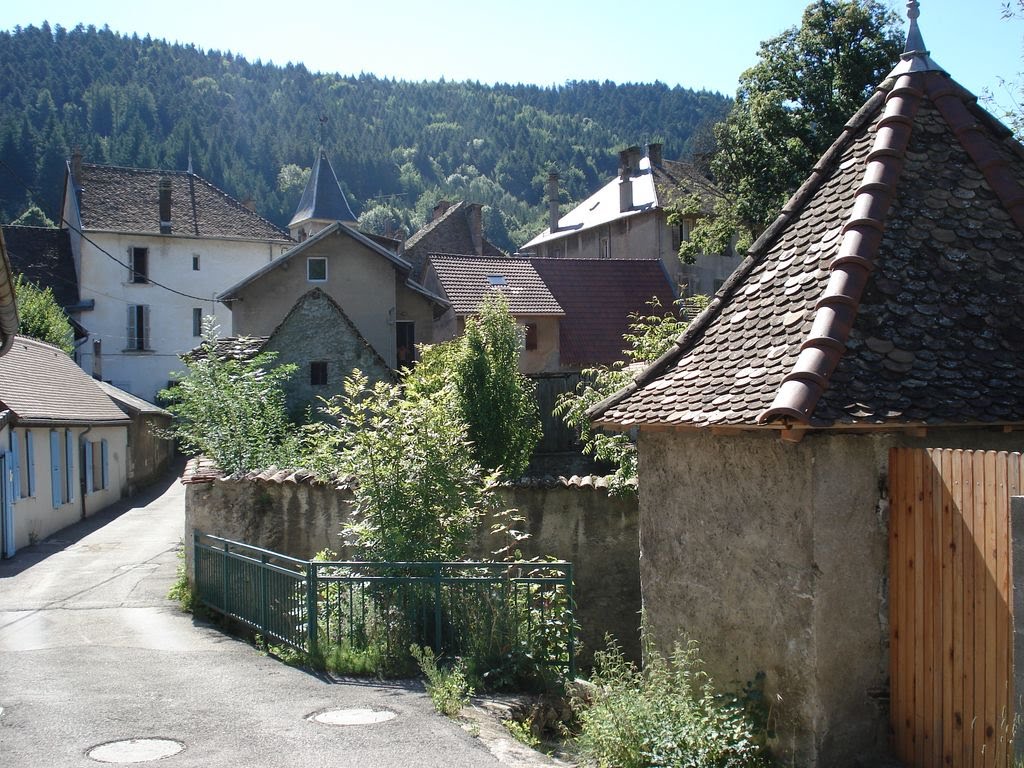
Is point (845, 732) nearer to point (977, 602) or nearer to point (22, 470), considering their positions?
point (977, 602)

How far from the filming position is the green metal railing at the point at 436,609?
10.3m

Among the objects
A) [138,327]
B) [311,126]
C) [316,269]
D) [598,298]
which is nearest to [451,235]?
[138,327]

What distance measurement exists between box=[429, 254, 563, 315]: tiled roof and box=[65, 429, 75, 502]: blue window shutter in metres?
11.7

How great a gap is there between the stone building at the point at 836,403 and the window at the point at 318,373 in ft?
49.0

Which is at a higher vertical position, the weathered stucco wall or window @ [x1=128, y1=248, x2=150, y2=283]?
window @ [x1=128, y1=248, x2=150, y2=283]

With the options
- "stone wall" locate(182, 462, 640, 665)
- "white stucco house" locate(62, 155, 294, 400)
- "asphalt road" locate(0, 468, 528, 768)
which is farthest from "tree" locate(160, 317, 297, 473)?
"white stucco house" locate(62, 155, 294, 400)

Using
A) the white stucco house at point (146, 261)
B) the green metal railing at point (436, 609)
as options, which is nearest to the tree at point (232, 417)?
the green metal railing at point (436, 609)

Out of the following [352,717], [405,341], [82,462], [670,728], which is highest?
[405,341]

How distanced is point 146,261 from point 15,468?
29.1 metres

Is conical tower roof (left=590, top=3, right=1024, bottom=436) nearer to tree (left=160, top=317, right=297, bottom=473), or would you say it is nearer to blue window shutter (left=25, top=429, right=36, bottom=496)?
tree (left=160, top=317, right=297, bottom=473)

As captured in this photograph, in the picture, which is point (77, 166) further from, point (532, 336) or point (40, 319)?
point (532, 336)

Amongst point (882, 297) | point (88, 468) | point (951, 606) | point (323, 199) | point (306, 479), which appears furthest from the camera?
point (323, 199)

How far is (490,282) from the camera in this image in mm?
33344

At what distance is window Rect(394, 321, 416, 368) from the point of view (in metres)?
32.1
